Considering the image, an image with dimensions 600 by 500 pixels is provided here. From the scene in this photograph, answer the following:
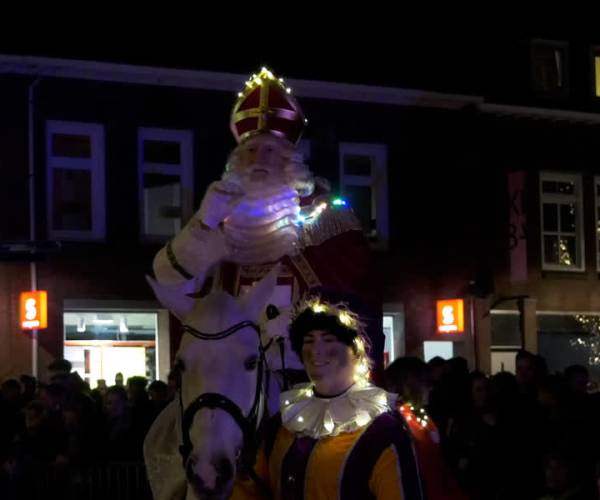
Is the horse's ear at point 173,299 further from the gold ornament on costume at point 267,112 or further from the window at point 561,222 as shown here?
the window at point 561,222

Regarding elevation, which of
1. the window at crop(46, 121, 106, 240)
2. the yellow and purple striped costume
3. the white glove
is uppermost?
the window at crop(46, 121, 106, 240)

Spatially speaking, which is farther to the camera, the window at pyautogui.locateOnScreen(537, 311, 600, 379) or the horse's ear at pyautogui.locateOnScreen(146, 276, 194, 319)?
the window at pyautogui.locateOnScreen(537, 311, 600, 379)

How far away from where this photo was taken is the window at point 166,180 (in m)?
19.9

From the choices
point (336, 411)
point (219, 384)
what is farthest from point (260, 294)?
point (336, 411)

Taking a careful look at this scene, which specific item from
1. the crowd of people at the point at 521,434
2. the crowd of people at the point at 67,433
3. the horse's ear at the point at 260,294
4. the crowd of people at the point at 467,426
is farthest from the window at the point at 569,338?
the horse's ear at the point at 260,294

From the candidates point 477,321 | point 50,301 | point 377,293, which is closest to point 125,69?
point 50,301

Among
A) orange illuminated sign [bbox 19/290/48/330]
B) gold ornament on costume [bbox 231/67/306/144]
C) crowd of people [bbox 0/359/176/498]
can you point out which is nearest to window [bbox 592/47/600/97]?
orange illuminated sign [bbox 19/290/48/330]

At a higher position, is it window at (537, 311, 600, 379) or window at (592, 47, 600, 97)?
window at (592, 47, 600, 97)

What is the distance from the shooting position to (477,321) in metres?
21.6

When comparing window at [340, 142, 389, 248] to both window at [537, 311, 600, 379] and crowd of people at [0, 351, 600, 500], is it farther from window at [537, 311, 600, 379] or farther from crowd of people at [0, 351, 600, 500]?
crowd of people at [0, 351, 600, 500]

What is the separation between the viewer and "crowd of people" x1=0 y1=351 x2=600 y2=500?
25.0 feet

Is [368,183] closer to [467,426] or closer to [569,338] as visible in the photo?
[569,338]

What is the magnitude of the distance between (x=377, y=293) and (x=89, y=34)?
16.0 metres

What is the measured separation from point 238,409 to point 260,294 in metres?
0.57
